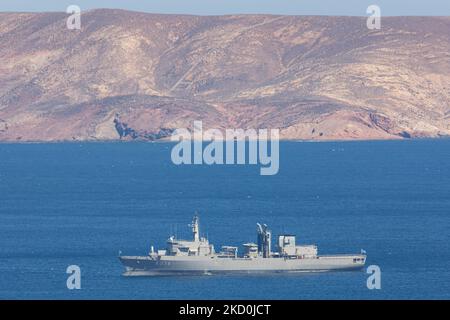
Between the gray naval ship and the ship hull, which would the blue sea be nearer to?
the ship hull

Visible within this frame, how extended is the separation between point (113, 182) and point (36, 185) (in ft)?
35.9

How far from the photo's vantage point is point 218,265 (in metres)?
85.5

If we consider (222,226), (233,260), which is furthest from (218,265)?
(222,226)

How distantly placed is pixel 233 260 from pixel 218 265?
Result: 41.8 inches

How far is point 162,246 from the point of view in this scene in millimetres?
101812

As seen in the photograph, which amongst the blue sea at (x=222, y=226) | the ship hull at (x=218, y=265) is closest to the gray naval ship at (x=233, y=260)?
the ship hull at (x=218, y=265)

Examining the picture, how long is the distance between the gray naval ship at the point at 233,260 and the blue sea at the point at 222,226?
1.05m

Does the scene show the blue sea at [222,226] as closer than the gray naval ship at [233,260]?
Yes

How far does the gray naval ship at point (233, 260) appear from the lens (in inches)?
3359

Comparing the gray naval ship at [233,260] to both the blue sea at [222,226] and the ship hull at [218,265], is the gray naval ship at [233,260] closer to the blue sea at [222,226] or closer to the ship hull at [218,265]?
A: the ship hull at [218,265]

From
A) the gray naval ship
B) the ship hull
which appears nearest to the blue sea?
the ship hull

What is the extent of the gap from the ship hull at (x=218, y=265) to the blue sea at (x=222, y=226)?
2.96 feet
